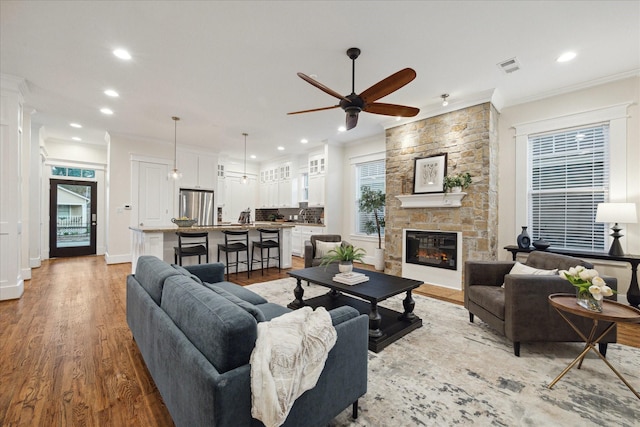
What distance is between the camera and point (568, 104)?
3.94 m

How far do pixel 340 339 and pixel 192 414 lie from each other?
2.48 ft

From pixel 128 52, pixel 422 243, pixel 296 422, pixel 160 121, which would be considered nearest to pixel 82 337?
pixel 296 422

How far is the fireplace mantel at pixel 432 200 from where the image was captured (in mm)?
4410

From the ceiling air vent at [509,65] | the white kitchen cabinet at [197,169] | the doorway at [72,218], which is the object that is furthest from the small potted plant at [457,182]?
the doorway at [72,218]

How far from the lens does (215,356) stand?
1.16 m

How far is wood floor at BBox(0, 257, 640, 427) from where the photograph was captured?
1727 mm

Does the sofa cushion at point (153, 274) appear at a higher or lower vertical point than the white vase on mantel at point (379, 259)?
higher

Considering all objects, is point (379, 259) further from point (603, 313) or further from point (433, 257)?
point (603, 313)

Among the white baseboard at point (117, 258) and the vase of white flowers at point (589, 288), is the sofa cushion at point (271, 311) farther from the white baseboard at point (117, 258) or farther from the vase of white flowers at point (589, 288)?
the white baseboard at point (117, 258)

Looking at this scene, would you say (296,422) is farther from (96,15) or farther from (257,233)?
(257,233)

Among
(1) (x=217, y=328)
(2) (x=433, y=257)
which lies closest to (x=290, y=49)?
(1) (x=217, y=328)

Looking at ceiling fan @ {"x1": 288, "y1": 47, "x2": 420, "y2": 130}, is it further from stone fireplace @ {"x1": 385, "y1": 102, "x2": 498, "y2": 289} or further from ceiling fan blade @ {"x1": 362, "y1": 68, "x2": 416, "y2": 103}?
stone fireplace @ {"x1": 385, "y1": 102, "x2": 498, "y2": 289}

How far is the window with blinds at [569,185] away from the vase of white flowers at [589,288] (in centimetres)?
254

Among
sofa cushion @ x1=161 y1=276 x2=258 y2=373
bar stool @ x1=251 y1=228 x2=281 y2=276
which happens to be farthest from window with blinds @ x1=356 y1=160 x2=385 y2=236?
sofa cushion @ x1=161 y1=276 x2=258 y2=373
